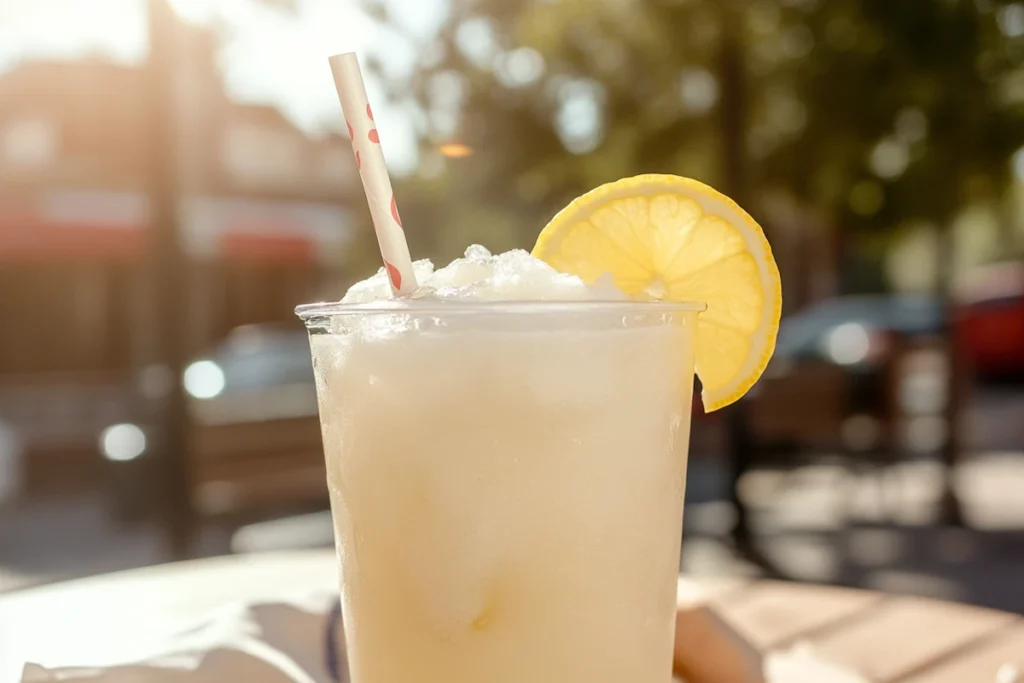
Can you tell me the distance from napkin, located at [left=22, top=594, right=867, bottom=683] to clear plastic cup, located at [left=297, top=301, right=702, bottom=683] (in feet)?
0.79

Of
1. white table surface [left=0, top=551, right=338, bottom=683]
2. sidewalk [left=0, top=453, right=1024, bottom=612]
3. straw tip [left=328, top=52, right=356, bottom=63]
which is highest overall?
straw tip [left=328, top=52, right=356, bottom=63]

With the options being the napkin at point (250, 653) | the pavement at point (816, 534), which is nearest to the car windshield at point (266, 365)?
the pavement at point (816, 534)

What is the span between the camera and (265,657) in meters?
1.10

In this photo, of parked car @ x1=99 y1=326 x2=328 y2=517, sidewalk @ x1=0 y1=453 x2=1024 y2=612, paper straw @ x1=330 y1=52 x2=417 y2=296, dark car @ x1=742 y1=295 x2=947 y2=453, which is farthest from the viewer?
dark car @ x1=742 y1=295 x2=947 y2=453

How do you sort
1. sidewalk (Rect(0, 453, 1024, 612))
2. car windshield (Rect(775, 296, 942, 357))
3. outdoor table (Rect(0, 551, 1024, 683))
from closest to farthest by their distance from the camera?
outdoor table (Rect(0, 551, 1024, 683)) → sidewalk (Rect(0, 453, 1024, 612)) → car windshield (Rect(775, 296, 942, 357))

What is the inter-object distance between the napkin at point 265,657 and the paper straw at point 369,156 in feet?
1.50

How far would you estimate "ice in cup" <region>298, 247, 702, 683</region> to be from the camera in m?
0.85

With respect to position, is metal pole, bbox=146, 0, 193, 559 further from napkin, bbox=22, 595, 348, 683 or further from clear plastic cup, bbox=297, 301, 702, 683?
clear plastic cup, bbox=297, 301, 702, 683

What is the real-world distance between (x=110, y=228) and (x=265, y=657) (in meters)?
9.22

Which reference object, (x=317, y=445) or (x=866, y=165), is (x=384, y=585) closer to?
(x=317, y=445)

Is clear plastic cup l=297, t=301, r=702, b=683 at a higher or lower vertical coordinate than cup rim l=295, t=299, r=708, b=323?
lower

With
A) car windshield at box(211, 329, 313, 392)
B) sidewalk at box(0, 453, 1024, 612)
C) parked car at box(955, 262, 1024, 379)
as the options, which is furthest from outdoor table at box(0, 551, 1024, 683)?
parked car at box(955, 262, 1024, 379)

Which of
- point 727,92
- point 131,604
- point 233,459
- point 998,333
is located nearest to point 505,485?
point 131,604

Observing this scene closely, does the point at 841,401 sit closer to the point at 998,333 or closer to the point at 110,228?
the point at 110,228
